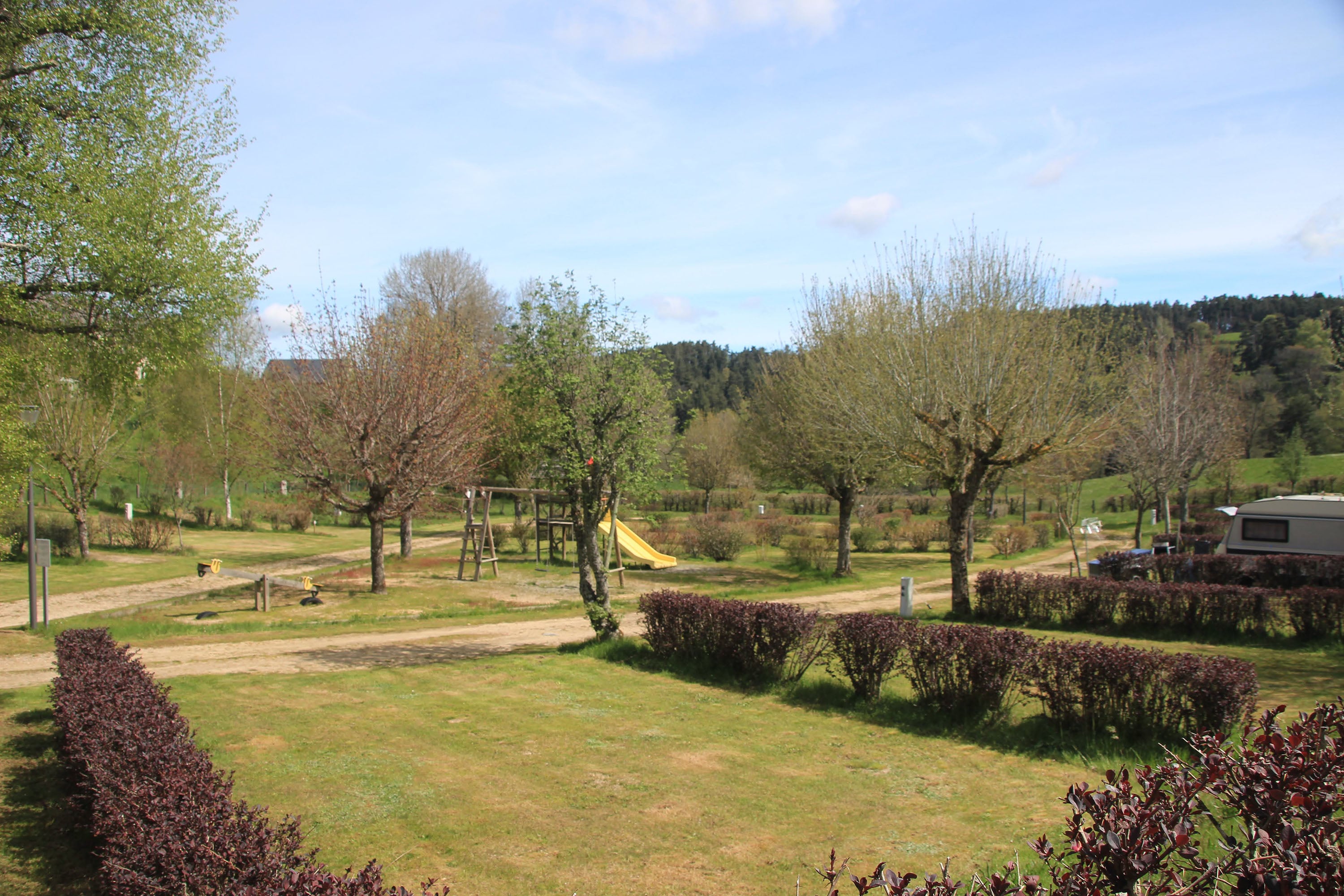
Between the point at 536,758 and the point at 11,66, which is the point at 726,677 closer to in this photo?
the point at 536,758

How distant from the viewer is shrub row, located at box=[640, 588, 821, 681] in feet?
31.9

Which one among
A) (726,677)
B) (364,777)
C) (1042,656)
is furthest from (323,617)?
(1042,656)

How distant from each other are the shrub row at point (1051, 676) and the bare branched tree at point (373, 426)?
13446 mm

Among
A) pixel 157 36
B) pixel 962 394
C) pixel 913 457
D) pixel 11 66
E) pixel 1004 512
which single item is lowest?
pixel 1004 512

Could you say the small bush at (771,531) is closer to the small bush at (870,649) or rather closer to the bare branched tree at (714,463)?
the bare branched tree at (714,463)

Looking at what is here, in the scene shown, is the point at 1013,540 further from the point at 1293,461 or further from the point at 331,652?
the point at 331,652

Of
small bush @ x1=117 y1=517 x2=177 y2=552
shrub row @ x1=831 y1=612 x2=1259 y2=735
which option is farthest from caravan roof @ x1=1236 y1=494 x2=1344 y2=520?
small bush @ x1=117 y1=517 x2=177 y2=552

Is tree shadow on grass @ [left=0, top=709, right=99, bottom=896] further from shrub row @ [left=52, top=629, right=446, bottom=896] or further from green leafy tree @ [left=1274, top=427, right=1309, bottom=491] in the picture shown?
green leafy tree @ [left=1274, top=427, right=1309, bottom=491]

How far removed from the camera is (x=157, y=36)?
10.3 m

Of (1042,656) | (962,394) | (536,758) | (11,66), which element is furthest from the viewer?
(962,394)

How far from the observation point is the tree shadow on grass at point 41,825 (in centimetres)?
507

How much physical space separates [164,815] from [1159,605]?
1345 centimetres

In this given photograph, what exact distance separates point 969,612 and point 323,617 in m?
12.6

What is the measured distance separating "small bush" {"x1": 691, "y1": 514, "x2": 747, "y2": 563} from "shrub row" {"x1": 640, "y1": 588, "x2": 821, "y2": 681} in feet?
53.9
